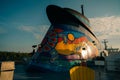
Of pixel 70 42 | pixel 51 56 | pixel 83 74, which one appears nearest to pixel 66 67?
pixel 51 56

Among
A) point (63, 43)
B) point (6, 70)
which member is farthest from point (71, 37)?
point (6, 70)

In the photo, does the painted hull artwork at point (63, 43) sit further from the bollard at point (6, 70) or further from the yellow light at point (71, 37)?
the bollard at point (6, 70)

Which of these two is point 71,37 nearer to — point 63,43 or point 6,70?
point 63,43

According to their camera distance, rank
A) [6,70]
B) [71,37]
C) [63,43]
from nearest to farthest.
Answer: [6,70] < [63,43] < [71,37]

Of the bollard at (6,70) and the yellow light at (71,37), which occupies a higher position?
the yellow light at (71,37)

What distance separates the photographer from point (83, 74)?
27.0ft

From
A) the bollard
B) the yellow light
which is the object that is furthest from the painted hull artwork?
the bollard

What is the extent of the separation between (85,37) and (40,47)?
13346mm

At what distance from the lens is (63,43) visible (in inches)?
1398

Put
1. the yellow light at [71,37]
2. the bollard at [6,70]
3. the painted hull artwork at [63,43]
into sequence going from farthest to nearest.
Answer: the yellow light at [71,37] → the painted hull artwork at [63,43] → the bollard at [6,70]

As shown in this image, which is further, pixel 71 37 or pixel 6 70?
pixel 71 37

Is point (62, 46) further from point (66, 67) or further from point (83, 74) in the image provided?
point (83, 74)

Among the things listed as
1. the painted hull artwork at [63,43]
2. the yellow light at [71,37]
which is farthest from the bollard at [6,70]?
the yellow light at [71,37]

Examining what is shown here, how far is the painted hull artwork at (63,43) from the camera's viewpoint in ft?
107
